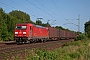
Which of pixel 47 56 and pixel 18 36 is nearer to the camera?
pixel 47 56

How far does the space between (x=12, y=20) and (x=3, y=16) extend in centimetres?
269

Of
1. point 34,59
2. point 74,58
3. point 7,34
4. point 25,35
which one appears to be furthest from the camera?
point 7,34

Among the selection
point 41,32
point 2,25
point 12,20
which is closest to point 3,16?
point 12,20

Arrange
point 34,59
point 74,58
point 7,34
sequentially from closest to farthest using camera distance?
point 34,59 < point 74,58 < point 7,34

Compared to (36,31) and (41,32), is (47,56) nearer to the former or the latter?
(36,31)

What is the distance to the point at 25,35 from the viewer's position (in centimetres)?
3128

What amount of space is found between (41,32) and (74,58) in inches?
938

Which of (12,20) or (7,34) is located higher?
(12,20)

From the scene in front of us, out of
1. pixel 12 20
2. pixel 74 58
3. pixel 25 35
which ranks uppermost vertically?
pixel 12 20

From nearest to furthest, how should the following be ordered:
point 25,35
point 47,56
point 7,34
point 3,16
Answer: point 47,56 → point 25,35 → point 7,34 → point 3,16

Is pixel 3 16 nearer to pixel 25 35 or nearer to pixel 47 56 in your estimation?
pixel 25 35

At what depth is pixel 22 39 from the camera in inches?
1240

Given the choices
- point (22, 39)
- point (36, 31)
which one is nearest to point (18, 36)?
point (22, 39)

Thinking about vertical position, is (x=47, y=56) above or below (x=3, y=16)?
below
